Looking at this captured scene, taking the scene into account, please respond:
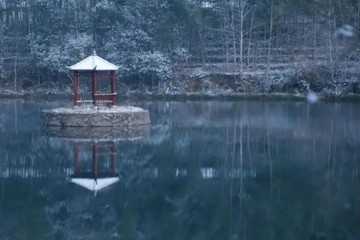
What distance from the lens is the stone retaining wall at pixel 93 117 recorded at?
25.5 m

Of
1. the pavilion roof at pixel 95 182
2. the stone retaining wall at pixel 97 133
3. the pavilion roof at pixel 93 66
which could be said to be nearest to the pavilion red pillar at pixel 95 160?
the pavilion roof at pixel 95 182

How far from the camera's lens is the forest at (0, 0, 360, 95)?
44.0 meters

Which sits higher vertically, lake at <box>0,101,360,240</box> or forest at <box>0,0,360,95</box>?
forest at <box>0,0,360,95</box>

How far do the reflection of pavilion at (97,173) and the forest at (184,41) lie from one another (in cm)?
2492

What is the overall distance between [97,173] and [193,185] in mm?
2054

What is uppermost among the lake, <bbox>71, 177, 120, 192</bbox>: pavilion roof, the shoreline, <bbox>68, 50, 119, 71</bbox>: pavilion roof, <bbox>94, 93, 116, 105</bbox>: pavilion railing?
<bbox>68, 50, 119, 71</bbox>: pavilion roof

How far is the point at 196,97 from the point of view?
41.8 meters

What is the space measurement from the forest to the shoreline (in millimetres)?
1430

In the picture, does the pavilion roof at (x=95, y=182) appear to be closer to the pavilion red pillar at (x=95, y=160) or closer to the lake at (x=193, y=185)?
the lake at (x=193, y=185)

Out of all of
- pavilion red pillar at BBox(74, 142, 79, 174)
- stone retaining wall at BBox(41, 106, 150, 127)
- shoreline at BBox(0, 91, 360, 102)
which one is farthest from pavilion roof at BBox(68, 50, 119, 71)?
shoreline at BBox(0, 91, 360, 102)

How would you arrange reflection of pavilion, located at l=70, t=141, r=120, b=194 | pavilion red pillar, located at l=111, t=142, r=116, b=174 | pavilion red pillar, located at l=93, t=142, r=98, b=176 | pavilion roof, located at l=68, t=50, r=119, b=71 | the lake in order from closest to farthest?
the lake → reflection of pavilion, located at l=70, t=141, r=120, b=194 → pavilion red pillar, located at l=93, t=142, r=98, b=176 → pavilion red pillar, located at l=111, t=142, r=116, b=174 → pavilion roof, located at l=68, t=50, r=119, b=71

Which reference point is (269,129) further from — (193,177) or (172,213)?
(172,213)

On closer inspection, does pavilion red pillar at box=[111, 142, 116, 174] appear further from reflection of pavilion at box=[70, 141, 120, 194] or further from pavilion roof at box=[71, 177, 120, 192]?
pavilion roof at box=[71, 177, 120, 192]

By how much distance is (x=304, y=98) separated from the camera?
3956 centimetres
